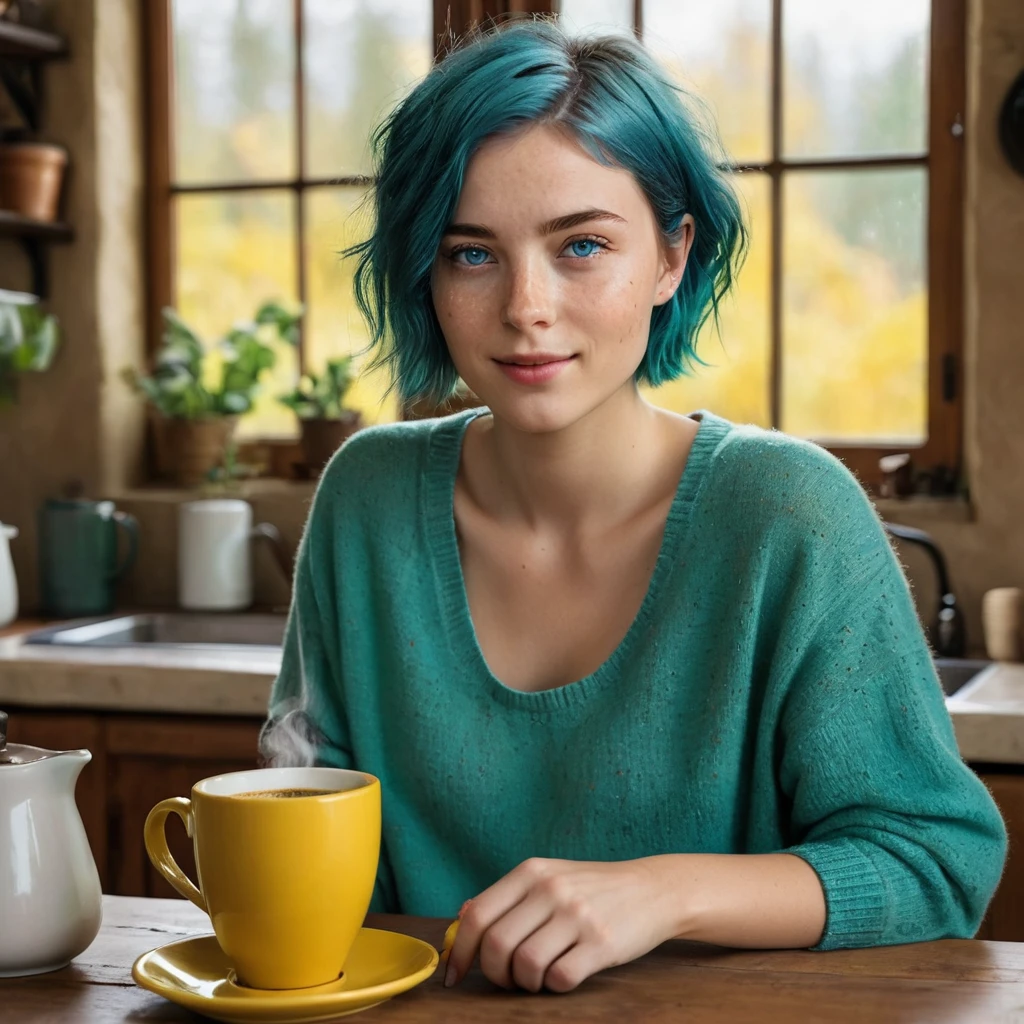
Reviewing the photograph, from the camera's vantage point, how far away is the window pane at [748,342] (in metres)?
2.79

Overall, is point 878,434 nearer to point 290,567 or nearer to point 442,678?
point 290,567

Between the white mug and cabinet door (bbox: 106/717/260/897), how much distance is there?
1.94ft

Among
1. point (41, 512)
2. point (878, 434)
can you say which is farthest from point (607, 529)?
point (41, 512)

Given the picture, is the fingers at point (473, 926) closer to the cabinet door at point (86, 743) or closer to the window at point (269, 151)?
the cabinet door at point (86, 743)

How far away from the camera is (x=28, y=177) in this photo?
295 centimetres

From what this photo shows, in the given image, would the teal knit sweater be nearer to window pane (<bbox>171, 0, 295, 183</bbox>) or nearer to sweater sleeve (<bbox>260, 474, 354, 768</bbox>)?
sweater sleeve (<bbox>260, 474, 354, 768</bbox>)

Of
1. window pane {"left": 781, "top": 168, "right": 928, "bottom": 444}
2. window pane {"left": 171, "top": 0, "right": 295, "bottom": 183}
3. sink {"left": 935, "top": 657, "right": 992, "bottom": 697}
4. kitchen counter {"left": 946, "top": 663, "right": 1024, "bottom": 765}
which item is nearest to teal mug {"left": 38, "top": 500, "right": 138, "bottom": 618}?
window pane {"left": 171, "top": 0, "right": 295, "bottom": 183}

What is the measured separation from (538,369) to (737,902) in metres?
0.46

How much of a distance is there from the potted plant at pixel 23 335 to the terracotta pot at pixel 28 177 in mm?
172

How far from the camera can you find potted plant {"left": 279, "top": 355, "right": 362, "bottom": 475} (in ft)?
9.71

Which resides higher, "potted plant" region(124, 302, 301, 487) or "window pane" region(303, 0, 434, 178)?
"window pane" region(303, 0, 434, 178)

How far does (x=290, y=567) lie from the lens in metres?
2.88

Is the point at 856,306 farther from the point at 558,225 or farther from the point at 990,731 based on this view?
the point at 558,225

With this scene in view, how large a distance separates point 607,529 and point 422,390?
10.3 inches
